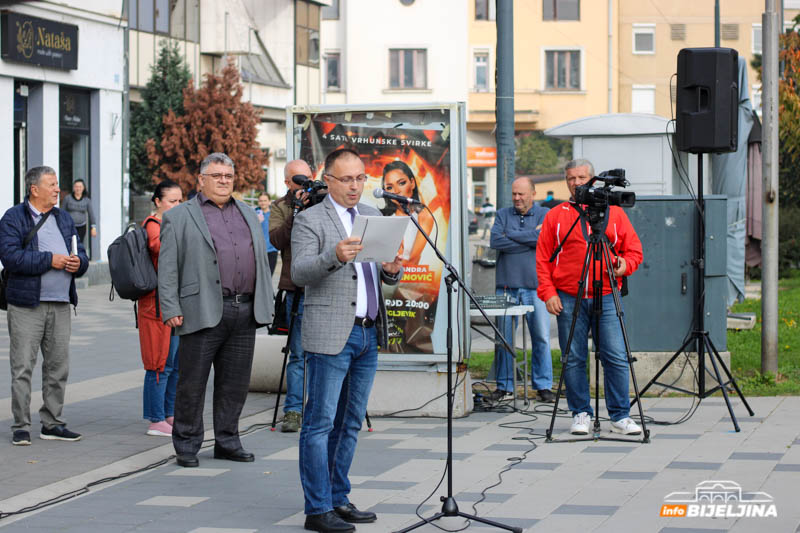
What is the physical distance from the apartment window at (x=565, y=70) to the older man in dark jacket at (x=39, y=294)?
160ft

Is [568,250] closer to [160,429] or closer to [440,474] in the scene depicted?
[440,474]

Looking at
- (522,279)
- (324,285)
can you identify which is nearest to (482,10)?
(522,279)

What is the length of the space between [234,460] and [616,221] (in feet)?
10.4

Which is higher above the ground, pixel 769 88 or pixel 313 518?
pixel 769 88

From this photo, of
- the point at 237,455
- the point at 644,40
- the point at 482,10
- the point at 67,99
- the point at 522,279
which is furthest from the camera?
the point at 482,10

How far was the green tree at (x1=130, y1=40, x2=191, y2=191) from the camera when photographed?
30672mm

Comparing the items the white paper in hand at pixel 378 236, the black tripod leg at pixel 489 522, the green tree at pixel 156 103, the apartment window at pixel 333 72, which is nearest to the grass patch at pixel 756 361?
the black tripod leg at pixel 489 522

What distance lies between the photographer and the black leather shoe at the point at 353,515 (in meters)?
6.21

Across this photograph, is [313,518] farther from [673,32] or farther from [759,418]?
[673,32]

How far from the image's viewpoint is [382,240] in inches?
229

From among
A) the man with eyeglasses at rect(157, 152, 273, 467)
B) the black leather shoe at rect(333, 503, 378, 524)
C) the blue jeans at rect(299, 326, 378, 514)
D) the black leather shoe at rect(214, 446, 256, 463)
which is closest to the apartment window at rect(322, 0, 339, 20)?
the man with eyeglasses at rect(157, 152, 273, 467)

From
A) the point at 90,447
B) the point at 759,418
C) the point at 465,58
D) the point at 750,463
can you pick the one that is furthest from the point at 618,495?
the point at 465,58

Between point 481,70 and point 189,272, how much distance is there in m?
49.3

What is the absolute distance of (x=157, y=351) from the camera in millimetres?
8914
